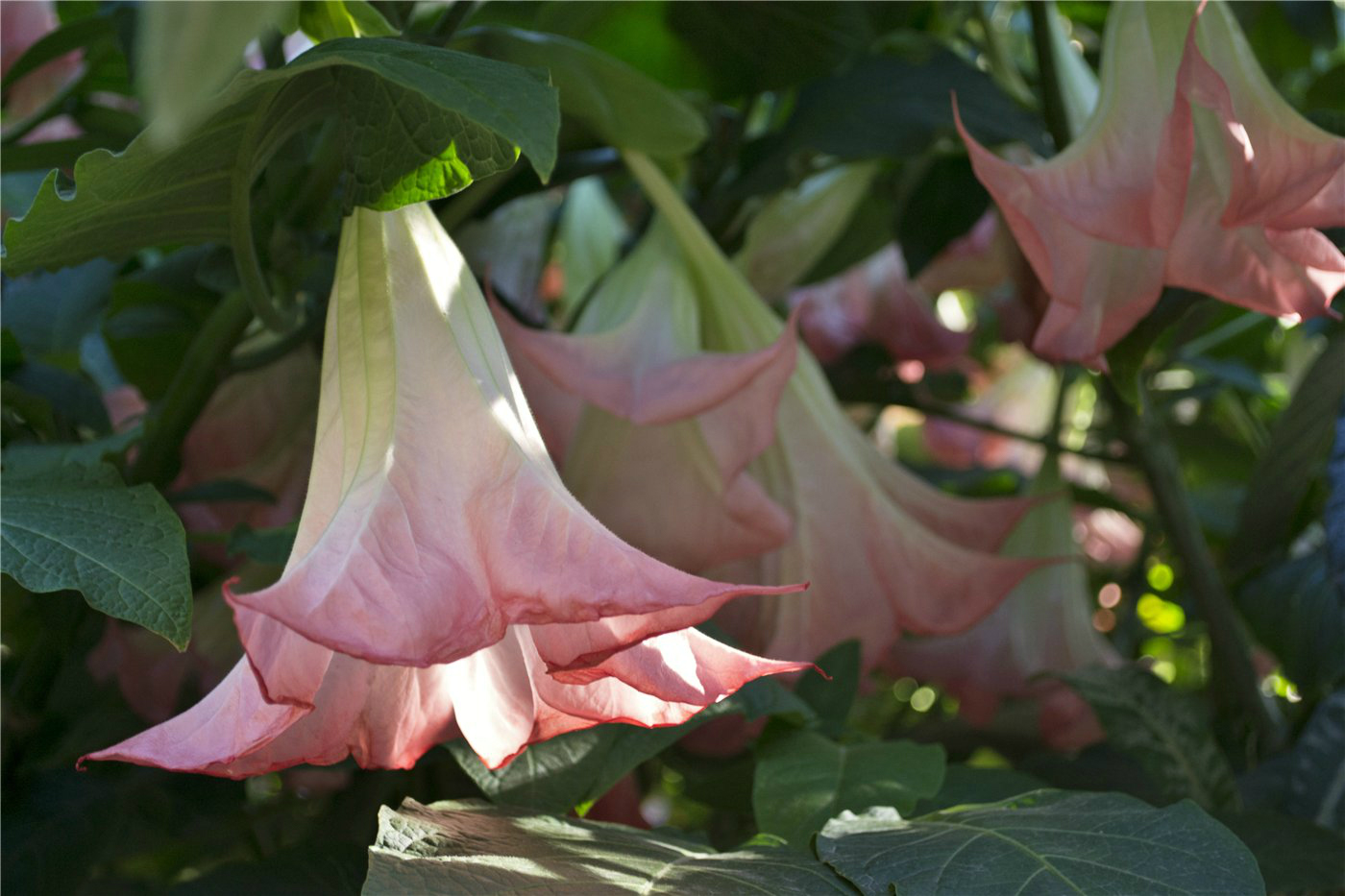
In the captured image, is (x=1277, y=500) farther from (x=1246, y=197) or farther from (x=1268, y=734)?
(x=1246, y=197)

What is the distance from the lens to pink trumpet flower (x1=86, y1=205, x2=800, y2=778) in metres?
0.25

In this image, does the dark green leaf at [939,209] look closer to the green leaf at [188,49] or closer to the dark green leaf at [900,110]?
the dark green leaf at [900,110]

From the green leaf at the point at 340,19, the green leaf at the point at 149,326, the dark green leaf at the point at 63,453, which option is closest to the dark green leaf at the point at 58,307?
the green leaf at the point at 149,326

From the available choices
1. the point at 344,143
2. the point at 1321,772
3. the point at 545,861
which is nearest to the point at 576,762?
the point at 545,861

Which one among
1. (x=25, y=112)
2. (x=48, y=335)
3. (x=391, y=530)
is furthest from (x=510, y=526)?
(x=25, y=112)

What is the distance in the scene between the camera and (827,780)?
37 centimetres

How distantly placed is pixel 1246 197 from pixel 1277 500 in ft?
0.71

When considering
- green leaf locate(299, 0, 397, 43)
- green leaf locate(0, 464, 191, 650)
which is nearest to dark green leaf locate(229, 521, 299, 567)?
green leaf locate(0, 464, 191, 650)

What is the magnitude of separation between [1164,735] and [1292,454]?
14 centimetres

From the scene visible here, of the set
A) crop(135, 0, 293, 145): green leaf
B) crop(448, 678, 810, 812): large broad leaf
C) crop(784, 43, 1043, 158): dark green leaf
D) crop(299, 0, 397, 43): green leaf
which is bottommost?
crop(448, 678, 810, 812): large broad leaf

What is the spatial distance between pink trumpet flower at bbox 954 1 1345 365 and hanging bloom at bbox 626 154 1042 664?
3.6 inches

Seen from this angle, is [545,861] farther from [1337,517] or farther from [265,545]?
[1337,517]

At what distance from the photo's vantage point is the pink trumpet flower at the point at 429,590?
→ 253 mm

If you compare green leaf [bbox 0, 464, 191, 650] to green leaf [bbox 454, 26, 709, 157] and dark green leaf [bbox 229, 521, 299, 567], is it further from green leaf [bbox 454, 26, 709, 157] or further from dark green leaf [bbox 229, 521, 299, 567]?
green leaf [bbox 454, 26, 709, 157]
